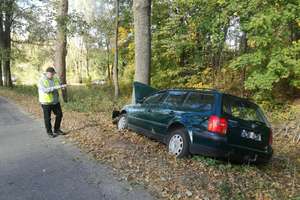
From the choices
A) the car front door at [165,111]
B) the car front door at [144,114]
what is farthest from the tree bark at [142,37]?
the car front door at [165,111]

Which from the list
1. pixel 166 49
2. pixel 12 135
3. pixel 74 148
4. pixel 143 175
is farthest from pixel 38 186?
pixel 166 49

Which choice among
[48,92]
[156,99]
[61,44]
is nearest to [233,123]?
[156,99]

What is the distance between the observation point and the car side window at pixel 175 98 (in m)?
8.05

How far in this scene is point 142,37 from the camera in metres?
11.2

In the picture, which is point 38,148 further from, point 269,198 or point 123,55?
point 123,55

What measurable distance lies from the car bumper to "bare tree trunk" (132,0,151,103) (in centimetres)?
478

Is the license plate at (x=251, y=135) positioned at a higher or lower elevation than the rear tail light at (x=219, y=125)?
lower

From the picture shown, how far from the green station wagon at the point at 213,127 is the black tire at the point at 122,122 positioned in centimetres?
210

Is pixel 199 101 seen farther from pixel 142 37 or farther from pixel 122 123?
pixel 142 37

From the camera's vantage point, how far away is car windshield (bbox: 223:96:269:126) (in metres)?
7.00

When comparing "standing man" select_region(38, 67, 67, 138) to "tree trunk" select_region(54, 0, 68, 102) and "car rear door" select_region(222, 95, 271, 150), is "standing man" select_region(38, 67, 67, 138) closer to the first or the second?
"car rear door" select_region(222, 95, 271, 150)

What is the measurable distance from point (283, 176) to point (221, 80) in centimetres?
1318

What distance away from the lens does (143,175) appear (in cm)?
600

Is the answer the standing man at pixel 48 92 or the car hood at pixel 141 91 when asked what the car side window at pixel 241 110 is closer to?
the car hood at pixel 141 91
